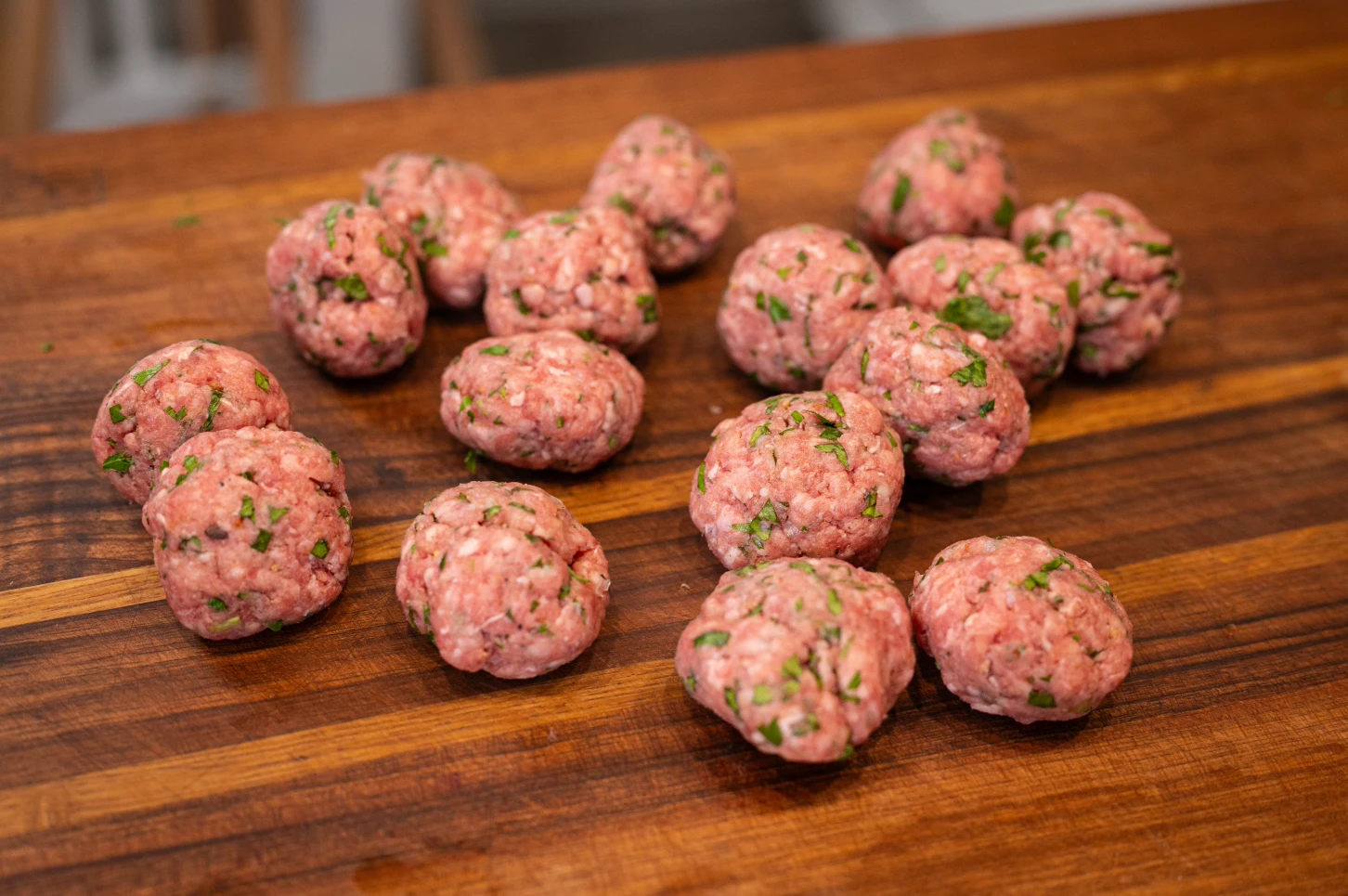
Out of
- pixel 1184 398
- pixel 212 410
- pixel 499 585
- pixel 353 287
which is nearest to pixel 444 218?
pixel 353 287

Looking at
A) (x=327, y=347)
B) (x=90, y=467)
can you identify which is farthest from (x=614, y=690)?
(x=90, y=467)

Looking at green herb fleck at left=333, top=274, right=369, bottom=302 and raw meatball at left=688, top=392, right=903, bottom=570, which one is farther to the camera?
green herb fleck at left=333, top=274, right=369, bottom=302

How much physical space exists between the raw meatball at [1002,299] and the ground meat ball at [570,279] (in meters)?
0.82

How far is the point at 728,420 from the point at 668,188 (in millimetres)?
925

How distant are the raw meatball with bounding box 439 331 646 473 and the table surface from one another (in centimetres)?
17

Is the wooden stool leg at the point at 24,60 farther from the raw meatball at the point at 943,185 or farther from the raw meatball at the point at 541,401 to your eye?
the raw meatball at the point at 943,185

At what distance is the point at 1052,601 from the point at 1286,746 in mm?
724

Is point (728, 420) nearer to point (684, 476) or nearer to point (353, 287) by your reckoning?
point (684, 476)

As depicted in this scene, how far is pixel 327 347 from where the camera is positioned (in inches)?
134

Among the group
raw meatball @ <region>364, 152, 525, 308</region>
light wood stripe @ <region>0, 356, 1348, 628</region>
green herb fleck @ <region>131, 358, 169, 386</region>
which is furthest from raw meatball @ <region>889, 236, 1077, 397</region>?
green herb fleck @ <region>131, 358, 169, 386</region>

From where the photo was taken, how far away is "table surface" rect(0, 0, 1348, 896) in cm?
262

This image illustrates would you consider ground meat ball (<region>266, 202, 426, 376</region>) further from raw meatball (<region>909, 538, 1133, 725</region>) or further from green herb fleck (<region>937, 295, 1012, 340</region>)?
raw meatball (<region>909, 538, 1133, 725</region>)

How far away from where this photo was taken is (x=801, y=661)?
2.57 meters

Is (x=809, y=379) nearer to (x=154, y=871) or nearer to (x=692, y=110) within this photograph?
(x=692, y=110)
